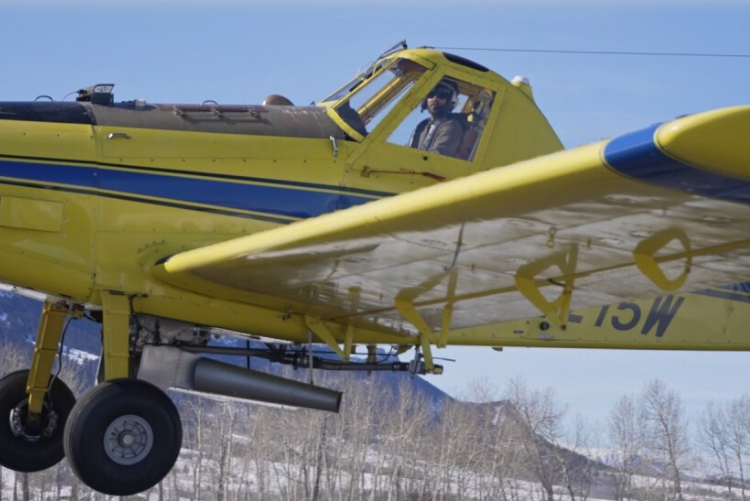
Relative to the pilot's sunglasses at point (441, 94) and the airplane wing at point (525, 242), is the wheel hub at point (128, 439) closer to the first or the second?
the airplane wing at point (525, 242)

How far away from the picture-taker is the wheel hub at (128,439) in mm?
9656

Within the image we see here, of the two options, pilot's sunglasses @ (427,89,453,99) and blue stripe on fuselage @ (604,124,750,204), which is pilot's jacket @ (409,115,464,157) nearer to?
pilot's sunglasses @ (427,89,453,99)

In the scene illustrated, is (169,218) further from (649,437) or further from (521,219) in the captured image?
(649,437)

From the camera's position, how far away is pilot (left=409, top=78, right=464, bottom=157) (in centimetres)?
1052

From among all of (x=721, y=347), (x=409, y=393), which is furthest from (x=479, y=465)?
(x=721, y=347)

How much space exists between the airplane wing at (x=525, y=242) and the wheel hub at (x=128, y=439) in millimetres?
1088

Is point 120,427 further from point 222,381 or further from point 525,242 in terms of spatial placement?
point 525,242

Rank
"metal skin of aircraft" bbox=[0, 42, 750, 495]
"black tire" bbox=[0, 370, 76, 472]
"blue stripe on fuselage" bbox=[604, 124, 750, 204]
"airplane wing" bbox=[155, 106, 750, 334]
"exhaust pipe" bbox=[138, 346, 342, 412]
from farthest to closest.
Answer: "black tire" bbox=[0, 370, 76, 472]
"exhaust pipe" bbox=[138, 346, 342, 412]
"metal skin of aircraft" bbox=[0, 42, 750, 495]
"airplane wing" bbox=[155, 106, 750, 334]
"blue stripe on fuselage" bbox=[604, 124, 750, 204]

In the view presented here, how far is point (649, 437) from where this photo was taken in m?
50.9

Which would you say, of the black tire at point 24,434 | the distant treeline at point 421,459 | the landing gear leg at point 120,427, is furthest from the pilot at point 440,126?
the distant treeline at point 421,459

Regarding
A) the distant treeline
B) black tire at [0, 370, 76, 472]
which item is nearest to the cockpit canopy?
black tire at [0, 370, 76, 472]

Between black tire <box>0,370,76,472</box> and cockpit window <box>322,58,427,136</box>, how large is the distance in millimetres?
3474

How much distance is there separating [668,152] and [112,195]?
16.9 ft

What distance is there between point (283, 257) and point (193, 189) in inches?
55.2
